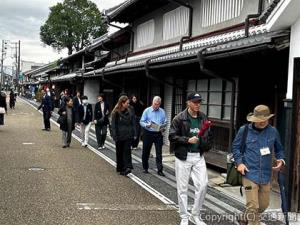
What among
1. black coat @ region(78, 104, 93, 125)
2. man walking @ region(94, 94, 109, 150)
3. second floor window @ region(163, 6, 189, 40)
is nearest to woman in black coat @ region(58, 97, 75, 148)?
black coat @ region(78, 104, 93, 125)

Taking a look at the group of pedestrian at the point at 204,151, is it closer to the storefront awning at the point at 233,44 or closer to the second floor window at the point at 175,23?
the storefront awning at the point at 233,44

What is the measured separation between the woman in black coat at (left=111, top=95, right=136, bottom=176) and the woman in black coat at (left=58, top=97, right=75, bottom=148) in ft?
16.8

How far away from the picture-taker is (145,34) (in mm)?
20703

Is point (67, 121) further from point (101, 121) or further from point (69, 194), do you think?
point (69, 194)

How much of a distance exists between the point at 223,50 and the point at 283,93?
1.60 m

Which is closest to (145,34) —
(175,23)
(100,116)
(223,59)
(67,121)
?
(175,23)

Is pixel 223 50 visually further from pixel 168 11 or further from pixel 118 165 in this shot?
pixel 168 11

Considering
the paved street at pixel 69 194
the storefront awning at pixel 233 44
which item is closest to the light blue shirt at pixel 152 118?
the paved street at pixel 69 194

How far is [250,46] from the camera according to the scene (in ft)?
28.2

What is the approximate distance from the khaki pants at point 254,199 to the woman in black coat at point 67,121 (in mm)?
10465

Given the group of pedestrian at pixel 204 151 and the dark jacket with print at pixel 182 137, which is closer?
the group of pedestrian at pixel 204 151

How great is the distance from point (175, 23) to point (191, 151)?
1102 centimetres

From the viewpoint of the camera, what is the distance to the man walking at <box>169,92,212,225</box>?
22.2ft

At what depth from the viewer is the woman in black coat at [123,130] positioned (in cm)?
1110
